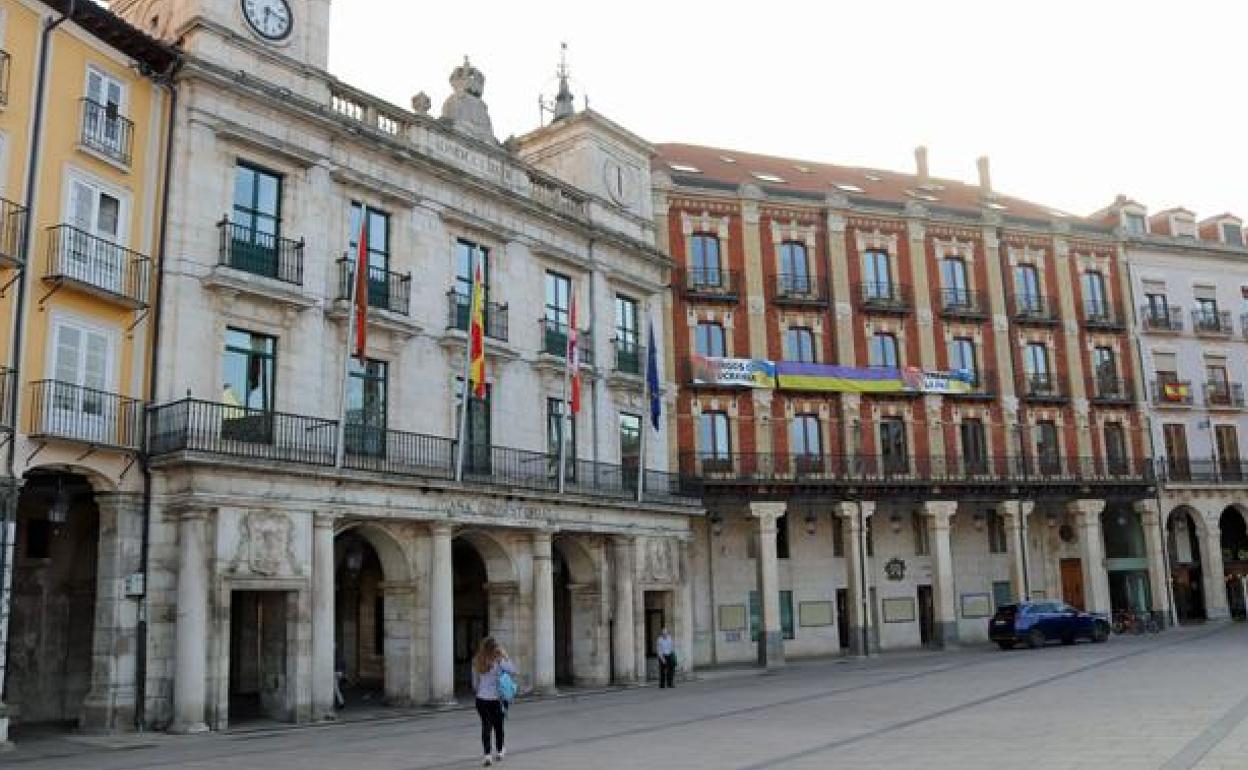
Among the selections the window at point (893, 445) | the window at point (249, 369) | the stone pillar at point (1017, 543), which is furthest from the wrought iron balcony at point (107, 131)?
the stone pillar at point (1017, 543)

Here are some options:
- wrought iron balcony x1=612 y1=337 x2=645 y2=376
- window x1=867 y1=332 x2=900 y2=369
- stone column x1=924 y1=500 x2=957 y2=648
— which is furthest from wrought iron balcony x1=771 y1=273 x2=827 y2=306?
stone column x1=924 y1=500 x2=957 y2=648

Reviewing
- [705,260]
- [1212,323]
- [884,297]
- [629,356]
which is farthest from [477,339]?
[1212,323]

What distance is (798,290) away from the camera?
129 ft

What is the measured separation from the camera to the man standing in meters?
27.1

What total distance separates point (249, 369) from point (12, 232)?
5.22 metres

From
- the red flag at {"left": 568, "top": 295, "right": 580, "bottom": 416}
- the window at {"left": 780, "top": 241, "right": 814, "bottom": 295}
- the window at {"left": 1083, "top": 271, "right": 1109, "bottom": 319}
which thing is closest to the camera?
the red flag at {"left": 568, "top": 295, "right": 580, "bottom": 416}

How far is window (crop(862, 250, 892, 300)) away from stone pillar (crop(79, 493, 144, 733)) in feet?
91.8

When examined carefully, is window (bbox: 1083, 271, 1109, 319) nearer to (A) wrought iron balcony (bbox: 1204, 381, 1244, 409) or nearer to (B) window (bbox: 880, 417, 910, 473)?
(A) wrought iron balcony (bbox: 1204, 381, 1244, 409)

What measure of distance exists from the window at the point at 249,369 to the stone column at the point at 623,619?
11032mm

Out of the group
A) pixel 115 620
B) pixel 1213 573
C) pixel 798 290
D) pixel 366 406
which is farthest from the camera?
pixel 1213 573

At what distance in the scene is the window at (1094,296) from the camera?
45.5 metres

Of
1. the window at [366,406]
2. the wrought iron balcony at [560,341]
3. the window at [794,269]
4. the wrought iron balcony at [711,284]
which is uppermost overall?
the window at [794,269]

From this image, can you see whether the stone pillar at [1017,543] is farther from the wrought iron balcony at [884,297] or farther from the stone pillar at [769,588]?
the stone pillar at [769,588]

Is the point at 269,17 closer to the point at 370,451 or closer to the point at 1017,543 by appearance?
the point at 370,451
